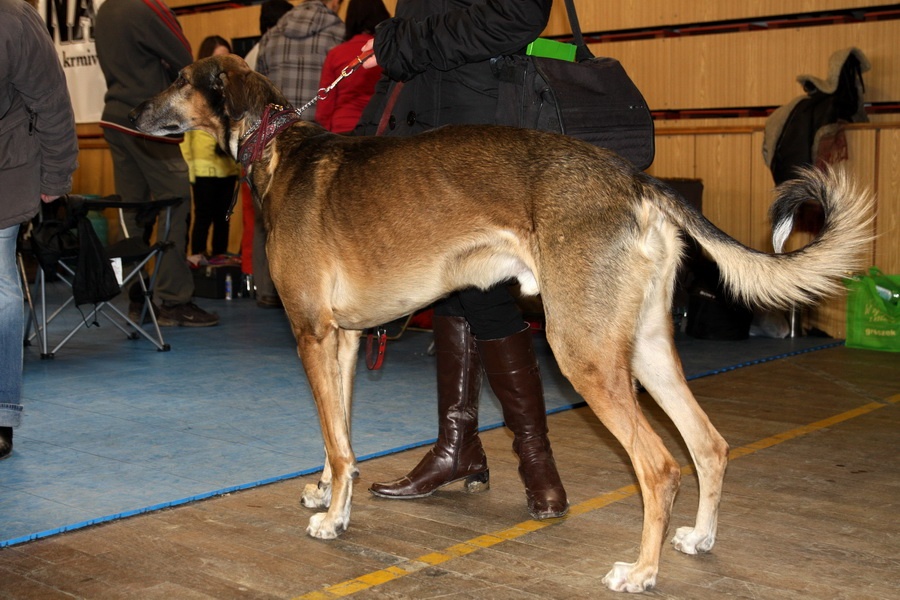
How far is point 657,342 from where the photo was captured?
2826 millimetres

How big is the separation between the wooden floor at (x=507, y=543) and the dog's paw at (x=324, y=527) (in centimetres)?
3

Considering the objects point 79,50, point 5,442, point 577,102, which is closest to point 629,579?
point 577,102

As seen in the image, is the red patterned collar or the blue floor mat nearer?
the red patterned collar

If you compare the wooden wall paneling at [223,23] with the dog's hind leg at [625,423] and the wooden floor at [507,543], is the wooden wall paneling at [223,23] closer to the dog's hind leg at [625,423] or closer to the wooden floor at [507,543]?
the wooden floor at [507,543]

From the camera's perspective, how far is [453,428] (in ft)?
11.3

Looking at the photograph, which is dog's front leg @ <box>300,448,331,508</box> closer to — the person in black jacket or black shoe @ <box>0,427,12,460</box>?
the person in black jacket

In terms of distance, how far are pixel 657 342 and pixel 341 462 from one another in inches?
39.5

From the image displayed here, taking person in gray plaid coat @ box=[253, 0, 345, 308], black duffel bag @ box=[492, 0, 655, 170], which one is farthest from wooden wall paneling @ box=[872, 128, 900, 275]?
black duffel bag @ box=[492, 0, 655, 170]

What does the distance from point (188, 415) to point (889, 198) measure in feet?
15.7

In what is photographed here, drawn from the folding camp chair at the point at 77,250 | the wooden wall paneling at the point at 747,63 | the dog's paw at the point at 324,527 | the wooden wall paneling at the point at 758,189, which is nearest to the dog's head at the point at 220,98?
the dog's paw at the point at 324,527

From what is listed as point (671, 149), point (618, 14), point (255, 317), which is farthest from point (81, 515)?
point (618, 14)

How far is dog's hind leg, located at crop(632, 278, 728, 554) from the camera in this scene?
2.84 m

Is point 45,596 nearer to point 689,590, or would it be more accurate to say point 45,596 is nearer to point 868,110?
point 689,590

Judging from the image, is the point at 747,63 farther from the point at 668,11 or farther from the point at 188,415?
the point at 188,415
